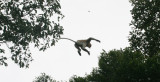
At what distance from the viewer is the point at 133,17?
3597 centimetres

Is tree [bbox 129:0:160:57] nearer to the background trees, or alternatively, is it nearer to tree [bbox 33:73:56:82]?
the background trees

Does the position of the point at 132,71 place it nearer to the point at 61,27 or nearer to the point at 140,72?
the point at 140,72

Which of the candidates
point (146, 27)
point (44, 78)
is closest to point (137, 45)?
point (146, 27)

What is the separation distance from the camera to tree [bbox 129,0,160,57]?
33.4m

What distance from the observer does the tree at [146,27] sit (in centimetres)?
3341

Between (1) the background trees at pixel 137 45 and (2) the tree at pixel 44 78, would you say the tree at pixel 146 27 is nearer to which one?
(1) the background trees at pixel 137 45

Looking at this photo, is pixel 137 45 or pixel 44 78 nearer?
pixel 137 45

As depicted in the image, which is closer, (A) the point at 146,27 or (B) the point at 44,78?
(A) the point at 146,27

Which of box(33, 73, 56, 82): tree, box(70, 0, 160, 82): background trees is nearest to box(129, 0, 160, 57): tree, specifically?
box(70, 0, 160, 82): background trees

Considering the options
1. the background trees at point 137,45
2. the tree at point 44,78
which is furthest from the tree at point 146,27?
the tree at point 44,78

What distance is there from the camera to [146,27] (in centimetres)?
3453

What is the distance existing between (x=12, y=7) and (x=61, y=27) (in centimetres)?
434

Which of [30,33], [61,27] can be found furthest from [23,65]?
[61,27]

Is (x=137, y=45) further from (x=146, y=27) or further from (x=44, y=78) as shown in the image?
(x=44, y=78)
